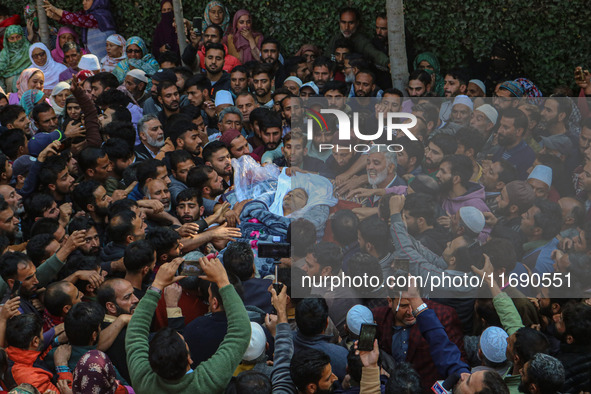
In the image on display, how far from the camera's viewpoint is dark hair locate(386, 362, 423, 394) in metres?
3.77

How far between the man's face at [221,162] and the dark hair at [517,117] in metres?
2.65

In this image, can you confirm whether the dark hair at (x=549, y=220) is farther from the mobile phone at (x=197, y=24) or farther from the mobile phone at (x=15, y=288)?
the mobile phone at (x=197, y=24)

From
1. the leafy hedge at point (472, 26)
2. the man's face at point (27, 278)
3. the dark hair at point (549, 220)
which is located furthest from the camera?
the leafy hedge at point (472, 26)

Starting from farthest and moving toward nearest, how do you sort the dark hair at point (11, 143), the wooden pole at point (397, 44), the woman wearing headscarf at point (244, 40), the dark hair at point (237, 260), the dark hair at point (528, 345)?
1. the woman wearing headscarf at point (244, 40)
2. the wooden pole at point (397, 44)
3. the dark hair at point (11, 143)
4. the dark hair at point (237, 260)
5. the dark hair at point (528, 345)

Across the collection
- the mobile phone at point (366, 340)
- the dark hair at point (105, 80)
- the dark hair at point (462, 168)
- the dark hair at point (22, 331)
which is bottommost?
the dark hair at point (22, 331)

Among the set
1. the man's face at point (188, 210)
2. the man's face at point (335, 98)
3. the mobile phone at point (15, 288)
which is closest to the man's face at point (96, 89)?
the man's face at point (335, 98)

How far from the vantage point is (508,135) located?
7238 mm

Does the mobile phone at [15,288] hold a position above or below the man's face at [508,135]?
below

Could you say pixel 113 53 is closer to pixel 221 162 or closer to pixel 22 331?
pixel 221 162

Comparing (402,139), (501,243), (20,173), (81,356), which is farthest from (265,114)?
(81,356)

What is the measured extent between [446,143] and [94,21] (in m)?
6.39

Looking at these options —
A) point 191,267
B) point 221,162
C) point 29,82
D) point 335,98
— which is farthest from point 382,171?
point 29,82

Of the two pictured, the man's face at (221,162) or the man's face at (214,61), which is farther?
the man's face at (214,61)

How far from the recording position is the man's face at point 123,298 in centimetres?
485
